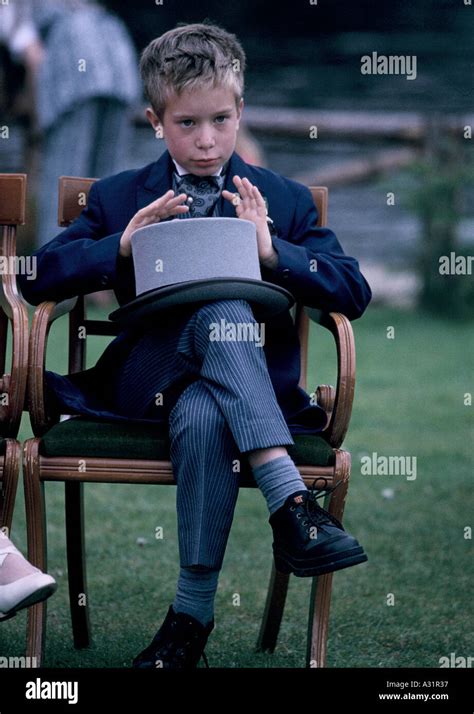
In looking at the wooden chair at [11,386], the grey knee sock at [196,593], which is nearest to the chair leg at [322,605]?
the grey knee sock at [196,593]

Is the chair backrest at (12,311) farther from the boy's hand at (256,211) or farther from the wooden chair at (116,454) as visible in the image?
the boy's hand at (256,211)

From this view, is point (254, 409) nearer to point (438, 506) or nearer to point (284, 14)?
point (438, 506)

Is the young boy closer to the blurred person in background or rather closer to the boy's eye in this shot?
the boy's eye

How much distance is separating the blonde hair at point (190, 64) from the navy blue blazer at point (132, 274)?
9.6 inches

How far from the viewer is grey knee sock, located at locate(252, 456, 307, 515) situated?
2.78m

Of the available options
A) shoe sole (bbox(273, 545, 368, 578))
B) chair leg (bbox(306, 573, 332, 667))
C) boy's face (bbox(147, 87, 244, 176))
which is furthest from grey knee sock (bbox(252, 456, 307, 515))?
boy's face (bbox(147, 87, 244, 176))

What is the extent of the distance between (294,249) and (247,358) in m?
0.37

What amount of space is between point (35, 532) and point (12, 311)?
0.51m

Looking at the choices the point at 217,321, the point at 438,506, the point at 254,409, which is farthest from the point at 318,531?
the point at 438,506

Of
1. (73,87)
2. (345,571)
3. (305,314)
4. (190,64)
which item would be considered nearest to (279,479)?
Answer: (305,314)

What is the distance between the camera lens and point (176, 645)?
2773 mm

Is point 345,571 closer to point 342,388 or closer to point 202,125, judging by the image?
point 342,388

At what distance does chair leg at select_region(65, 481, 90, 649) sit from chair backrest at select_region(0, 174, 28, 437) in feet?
1.25

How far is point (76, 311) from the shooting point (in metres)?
3.43
